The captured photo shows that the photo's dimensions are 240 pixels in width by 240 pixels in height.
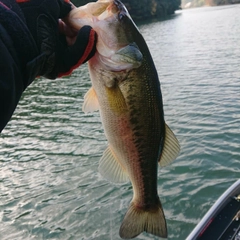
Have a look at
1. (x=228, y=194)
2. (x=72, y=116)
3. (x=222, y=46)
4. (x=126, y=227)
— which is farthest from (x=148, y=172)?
(x=222, y=46)

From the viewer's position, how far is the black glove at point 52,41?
6.57 ft

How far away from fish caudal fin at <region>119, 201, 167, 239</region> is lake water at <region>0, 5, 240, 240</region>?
117 inches

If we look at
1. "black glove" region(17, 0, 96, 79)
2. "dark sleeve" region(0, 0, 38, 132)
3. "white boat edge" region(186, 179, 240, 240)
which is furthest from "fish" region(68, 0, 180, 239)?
"white boat edge" region(186, 179, 240, 240)

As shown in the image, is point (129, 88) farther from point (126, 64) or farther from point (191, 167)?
point (191, 167)

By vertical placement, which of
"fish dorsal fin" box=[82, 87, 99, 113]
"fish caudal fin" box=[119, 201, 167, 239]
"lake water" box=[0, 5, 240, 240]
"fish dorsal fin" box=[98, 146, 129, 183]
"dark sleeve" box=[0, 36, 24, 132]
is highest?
"dark sleeve" box=[0, 36, 24, 132]

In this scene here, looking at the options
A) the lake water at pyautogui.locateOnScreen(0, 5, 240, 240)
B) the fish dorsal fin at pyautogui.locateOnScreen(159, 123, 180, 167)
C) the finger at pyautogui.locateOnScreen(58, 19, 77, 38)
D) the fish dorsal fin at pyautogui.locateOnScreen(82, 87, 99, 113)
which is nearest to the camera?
the finger at pyautogui.locateOnScreen(58, 19, 77, 38)

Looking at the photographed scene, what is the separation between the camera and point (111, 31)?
2379 millimetres

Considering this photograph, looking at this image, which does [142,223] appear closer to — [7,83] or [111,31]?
[111,31]

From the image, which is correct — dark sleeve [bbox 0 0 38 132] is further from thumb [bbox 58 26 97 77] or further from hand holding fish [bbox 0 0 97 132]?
thumb [bbox 58 26 97 77]

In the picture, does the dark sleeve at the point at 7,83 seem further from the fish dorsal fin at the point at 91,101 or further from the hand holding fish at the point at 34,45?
the fish dorsal fin at the point at 91,101

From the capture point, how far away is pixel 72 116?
1253 centimetres

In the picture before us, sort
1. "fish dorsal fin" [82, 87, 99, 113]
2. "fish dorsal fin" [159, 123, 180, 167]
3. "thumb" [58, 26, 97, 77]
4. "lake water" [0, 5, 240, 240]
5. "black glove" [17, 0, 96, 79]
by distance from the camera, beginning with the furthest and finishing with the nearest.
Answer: "lake water" [0, 5, 240, 240] → "fish dorsal fin" [159, 123, 180, 167] → "fish dorsal fin" [82, 87, 99, 113] → "thumb" [58, 26, 97, 77] → "black glove" [17, 0, 96, 79]

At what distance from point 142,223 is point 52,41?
5.56 ft

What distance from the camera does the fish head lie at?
235 cm
